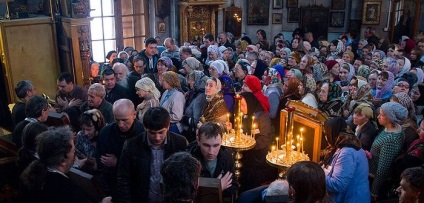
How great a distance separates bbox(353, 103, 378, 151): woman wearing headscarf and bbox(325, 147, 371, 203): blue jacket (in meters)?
1.17

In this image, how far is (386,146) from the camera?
4.44 meters

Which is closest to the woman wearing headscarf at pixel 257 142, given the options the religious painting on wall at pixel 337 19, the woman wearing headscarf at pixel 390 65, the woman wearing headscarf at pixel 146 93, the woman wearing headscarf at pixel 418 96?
the woman wearing headscarf at pixel 146 93

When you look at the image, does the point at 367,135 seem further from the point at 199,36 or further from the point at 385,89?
the point at 199,36

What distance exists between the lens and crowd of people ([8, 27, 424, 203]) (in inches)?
116

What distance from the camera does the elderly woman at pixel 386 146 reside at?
443 cm

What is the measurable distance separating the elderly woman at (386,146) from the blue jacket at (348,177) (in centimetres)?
78

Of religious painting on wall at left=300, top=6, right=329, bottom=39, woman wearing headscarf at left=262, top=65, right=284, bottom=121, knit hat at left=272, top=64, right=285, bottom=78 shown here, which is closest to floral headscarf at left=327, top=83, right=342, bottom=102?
woman wearing headscarf at left=262, top=65, right=284, bottom=121

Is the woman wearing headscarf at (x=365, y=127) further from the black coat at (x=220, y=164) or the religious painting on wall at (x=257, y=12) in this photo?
the religious painting on wall at (x=257, y=12)

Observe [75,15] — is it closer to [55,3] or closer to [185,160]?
[55,3]

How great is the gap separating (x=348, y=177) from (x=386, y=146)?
3.58 ft

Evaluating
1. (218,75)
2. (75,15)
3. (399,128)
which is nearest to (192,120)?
(218,75)

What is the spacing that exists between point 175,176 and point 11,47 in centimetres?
656

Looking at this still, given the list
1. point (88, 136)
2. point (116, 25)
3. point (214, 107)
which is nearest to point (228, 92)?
point (214, 107)

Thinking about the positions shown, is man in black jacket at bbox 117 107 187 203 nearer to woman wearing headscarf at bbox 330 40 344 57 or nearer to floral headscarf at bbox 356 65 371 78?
floral headscarf at bbox 356 65 371 78
